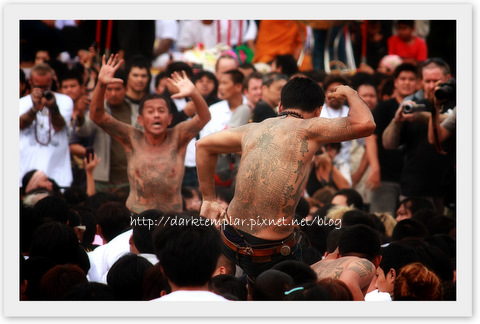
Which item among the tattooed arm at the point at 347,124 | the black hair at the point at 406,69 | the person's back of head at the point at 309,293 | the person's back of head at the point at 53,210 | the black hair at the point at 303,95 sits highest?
the black hair at the point at 406,69

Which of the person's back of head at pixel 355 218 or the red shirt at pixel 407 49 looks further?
the red shirt at pixel 407 49

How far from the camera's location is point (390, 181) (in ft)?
30.9

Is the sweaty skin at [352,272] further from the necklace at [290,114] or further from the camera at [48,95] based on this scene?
the camera at [48,95]

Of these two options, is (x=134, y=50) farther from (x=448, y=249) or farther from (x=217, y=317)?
(x=217, y=317)

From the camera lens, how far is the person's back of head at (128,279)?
16.3 ft

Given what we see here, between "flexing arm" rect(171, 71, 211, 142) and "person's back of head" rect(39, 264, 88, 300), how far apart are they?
7.91ft

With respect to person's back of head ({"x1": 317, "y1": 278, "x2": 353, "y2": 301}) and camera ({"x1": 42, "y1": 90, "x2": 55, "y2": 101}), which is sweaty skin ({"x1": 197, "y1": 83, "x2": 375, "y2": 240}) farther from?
camera ({"x1": 42, "y1": 90, "x2": 55, "y2": 101})

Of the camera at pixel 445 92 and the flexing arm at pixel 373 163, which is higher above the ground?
the camera at pixel 445 92

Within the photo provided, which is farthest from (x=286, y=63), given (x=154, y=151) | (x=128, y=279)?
(x=128, y=279)

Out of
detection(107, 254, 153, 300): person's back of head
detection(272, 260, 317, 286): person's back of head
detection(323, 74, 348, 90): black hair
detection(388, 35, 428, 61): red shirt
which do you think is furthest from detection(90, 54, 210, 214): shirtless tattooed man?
detection(388, 35, 428, 61): red shirt

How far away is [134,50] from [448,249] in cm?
626

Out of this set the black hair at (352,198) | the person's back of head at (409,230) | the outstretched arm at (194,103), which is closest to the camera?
the person's back of head at (409,230)

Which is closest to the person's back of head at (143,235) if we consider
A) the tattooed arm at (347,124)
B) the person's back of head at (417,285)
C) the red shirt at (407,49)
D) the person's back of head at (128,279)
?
the person's back of head at (128,279)

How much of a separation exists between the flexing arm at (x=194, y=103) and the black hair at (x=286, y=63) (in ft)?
10.2
